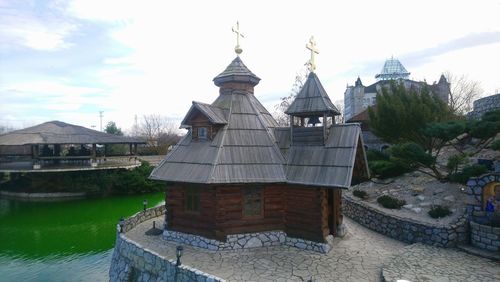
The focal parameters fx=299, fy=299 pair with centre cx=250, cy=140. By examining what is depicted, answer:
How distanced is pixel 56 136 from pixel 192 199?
23845 millimetres

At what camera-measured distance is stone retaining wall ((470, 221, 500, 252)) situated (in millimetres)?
10039

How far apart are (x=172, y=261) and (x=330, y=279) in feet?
15.5

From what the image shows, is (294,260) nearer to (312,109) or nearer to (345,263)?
(345,263)

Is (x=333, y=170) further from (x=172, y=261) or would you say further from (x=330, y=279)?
(x=172, y=261)

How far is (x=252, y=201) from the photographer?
11.2 m

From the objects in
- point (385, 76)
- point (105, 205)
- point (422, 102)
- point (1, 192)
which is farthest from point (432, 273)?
point (385, 76)

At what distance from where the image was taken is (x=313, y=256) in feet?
33.1

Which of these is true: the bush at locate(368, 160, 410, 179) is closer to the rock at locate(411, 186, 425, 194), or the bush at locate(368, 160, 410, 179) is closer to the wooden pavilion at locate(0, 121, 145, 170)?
the rock at locate(411, 186, 425, 194)

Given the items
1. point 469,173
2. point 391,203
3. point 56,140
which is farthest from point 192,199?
point 56,140

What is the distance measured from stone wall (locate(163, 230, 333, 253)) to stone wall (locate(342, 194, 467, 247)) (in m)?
3.16

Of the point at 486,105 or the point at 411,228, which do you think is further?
the point at 486,105

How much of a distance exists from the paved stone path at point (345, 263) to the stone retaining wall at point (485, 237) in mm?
782

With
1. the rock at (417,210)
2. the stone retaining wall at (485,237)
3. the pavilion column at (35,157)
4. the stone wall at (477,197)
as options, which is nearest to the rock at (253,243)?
the rock at (417,210)

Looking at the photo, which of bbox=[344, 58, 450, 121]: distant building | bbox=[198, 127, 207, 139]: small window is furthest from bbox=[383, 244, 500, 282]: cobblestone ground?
bbox=[344, 58, 450, 121]: distant building
